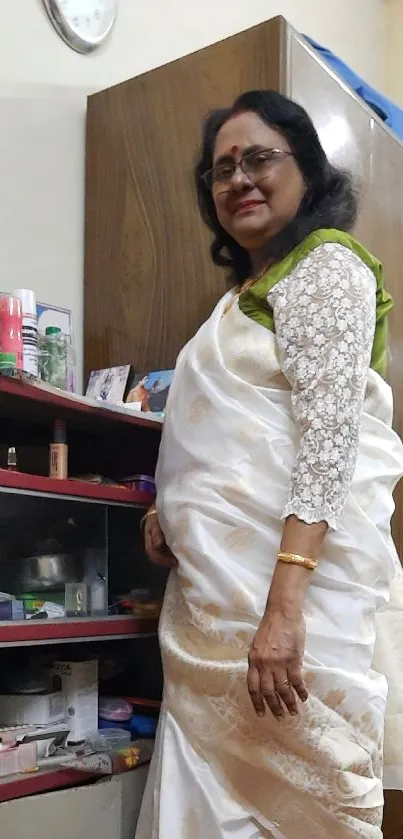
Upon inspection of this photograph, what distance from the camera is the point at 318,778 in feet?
3.34

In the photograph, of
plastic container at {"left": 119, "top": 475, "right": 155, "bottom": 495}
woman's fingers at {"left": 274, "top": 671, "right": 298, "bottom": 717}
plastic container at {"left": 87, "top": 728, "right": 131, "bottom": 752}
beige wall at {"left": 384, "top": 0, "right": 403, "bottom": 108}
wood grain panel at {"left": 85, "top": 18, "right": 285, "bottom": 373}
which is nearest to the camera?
woman's fingers at {"left": 274, "top": 671, "right": 298, "bottom": 717}

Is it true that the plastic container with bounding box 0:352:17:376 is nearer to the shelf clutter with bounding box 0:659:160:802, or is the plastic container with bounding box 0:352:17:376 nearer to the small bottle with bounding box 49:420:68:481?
the small bottle with bounding box 49:420:68:481

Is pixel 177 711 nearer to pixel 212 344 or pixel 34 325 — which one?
pixel 212 344

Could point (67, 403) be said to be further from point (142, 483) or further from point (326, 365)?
point (326, 365)

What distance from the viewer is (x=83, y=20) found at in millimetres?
1781

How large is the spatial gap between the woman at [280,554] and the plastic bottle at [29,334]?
22 centimetres

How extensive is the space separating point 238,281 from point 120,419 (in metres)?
0.29

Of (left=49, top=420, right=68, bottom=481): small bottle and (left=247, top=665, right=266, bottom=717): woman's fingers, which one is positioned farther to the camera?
Result: (left=49, top=420, right=68, bottom=481): small bottle

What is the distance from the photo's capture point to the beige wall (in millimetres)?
3029

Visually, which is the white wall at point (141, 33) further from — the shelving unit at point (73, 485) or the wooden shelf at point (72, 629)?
the wooden shelf at point (72, 629)

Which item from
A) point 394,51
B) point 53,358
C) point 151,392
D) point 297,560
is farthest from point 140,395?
point 394,51

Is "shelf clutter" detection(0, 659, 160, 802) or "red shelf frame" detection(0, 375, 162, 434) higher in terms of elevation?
"red shelf frame" detection(0, 375, 162, 434)

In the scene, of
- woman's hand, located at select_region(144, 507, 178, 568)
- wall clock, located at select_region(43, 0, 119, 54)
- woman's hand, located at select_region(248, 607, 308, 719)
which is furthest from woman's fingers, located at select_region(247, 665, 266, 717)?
wall clock, located at select_region(43, 0, 119, 54)

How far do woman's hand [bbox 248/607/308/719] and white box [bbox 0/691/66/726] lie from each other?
38cm
